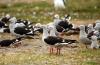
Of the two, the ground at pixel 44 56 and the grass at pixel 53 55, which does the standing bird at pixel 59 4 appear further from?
the ground at pixel 44 56

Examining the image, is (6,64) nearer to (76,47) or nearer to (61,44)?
(61,44)

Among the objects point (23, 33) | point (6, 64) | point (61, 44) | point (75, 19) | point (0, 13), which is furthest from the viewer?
point (0, 13)

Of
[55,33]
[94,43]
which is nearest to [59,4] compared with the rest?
[55,33]

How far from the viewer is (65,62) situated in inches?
642

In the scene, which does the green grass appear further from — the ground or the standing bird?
the ground

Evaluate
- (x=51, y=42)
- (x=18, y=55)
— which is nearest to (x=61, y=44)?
(x=51, y=42)

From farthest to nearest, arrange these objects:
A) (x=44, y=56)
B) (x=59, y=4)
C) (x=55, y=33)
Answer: (x=59, y=4)
(x=55, y=33)
(x=44, y=56)

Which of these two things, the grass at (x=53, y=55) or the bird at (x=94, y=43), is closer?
the grass at (x=53, y=55)

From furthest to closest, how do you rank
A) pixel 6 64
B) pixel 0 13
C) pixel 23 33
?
1. pixel 0 13
2. pixel 23 33
3. pixel 6 64

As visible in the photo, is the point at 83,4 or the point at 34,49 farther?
the point at 83,4

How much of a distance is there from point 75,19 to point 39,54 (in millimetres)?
11867

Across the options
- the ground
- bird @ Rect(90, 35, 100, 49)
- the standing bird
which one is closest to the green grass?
the standing bird

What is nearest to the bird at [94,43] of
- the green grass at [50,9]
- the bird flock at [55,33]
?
the bird flock at [55,33]

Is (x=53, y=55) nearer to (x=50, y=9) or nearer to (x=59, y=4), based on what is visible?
(x=59, y=4)
